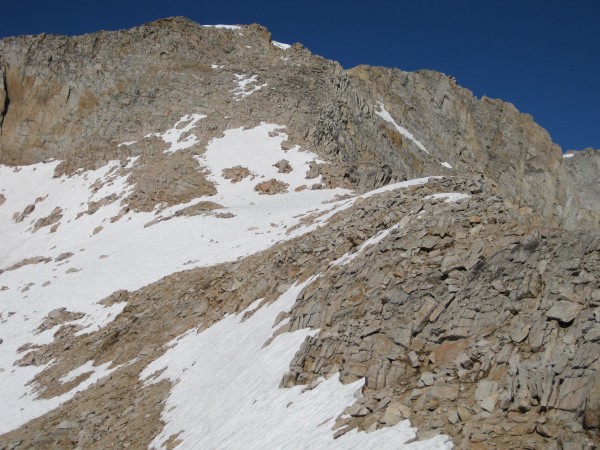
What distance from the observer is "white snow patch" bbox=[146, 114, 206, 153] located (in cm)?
5878

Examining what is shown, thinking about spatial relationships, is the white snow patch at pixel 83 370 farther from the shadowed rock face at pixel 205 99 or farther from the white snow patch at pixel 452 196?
the shadowed rock face at pixel 205 99

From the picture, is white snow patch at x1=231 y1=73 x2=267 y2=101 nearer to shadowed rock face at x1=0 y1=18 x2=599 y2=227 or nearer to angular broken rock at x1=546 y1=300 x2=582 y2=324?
shadowed rock face at x1=0 y1=18 x2=599 y2=227

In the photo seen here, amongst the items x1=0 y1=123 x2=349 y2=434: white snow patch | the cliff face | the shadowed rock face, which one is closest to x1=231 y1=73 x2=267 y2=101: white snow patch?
the cliff face

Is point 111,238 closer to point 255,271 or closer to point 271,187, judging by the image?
point 271,187

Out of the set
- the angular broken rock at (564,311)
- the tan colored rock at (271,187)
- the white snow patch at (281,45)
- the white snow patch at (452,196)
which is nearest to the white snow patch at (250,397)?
the angular broken rock at (564,311)

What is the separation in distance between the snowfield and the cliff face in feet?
0.45

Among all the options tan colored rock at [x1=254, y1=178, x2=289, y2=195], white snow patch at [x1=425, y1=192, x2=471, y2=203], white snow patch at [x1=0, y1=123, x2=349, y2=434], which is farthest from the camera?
tan colored rock at [x1=254, y1=178, x2=289, y2=195]

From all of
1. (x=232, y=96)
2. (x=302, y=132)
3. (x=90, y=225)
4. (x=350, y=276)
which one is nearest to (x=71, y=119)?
(x=232, y=96)

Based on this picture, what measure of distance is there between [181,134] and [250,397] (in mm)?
47544

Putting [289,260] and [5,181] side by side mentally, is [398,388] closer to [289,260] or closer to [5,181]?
[289,260]

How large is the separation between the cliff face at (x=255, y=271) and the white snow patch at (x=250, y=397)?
0.09m

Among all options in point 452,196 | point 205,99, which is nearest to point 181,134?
point 205,99

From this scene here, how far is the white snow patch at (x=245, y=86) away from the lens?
66.3 meters

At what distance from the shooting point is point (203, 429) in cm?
1769
